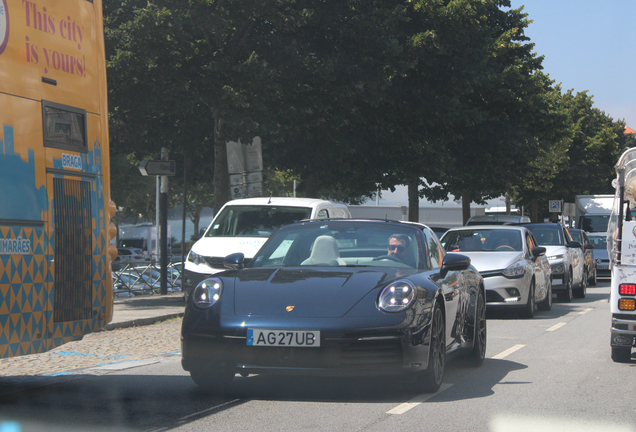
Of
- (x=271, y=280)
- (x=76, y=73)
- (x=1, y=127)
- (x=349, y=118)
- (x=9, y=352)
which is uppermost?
(x=349, y=118)

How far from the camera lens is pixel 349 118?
81.5 feet

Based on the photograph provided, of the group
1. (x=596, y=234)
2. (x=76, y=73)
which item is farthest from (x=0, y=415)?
(x=596, y=234)

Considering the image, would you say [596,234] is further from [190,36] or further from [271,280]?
[271,280]

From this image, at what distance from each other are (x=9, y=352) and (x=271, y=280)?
2065mm

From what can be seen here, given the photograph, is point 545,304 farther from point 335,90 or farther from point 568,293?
point 335,90

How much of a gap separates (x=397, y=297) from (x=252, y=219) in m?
8.71

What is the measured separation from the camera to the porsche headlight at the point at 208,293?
6.59 metres

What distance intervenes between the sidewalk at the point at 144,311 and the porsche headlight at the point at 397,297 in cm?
669

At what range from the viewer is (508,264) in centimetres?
1452

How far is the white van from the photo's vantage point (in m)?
14.0

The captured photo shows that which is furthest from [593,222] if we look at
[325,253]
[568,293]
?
[325,253]

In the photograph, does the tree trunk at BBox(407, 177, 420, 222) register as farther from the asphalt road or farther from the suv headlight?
the asphalt road

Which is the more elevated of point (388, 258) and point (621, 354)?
point (388, 258)

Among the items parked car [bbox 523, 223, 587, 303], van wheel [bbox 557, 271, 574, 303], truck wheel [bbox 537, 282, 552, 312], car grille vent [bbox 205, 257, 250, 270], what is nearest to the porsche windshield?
car grille vent [bbox 205, 257, 250, 270]
